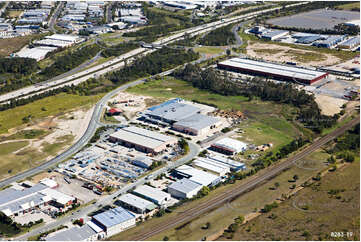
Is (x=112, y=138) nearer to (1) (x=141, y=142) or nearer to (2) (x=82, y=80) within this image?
Result: (1) (x=141, y=142)

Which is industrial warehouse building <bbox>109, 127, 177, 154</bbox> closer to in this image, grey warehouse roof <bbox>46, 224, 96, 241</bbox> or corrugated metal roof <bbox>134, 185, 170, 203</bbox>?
corrugated metal roof <bbox>134, 185, 170, 203</bbox>

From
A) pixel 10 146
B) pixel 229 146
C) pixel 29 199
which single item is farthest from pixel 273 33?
pixel 29 199

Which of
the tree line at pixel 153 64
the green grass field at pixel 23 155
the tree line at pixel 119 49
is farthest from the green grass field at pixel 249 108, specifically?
the green grass field at pixel 23 155

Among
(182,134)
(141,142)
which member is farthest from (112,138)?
(182,134)

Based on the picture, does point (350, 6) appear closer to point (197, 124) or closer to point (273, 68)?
point (273, 68)

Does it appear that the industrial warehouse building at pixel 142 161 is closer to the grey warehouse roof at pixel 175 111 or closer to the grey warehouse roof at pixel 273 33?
the grey warehouse roof at pixel 175 111


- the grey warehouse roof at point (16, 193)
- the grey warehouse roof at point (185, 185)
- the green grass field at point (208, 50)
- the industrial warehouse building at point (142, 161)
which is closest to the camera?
the grey warehouse roof at point (16, 193)

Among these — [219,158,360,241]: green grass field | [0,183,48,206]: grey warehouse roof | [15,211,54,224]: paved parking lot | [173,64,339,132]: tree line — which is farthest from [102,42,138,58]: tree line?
[219,158,360,241]: green grass field

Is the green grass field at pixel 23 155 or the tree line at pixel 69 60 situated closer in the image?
the green grass field at pixel 23 155
